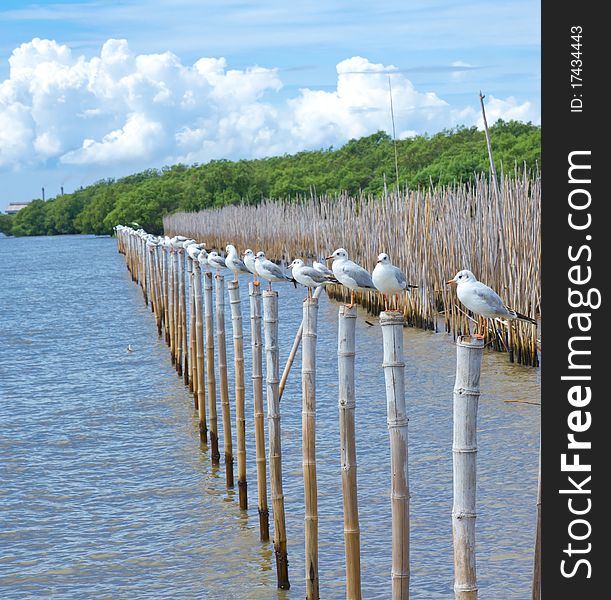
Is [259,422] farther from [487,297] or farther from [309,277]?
[309,277]

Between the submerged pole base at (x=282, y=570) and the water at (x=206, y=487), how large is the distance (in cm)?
7

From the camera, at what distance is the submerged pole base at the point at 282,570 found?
742 cm

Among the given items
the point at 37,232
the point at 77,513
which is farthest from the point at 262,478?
the point at 37,232

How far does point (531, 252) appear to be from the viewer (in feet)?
44.5

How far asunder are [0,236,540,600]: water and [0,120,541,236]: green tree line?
68.3 ft

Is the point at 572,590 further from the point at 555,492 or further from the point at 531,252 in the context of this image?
the point at 531,252

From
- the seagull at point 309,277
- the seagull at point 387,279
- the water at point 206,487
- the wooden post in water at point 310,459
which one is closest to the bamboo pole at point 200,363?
the water at point 206,487

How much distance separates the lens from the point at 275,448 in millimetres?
7699

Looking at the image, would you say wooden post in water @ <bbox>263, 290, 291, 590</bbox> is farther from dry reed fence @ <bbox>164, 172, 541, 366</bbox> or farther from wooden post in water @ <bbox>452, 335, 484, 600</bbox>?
dry reed fence @ <bbox>164, 172, 541, 366</bbox>

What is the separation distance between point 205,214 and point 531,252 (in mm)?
46403

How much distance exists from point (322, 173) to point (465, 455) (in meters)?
71.9

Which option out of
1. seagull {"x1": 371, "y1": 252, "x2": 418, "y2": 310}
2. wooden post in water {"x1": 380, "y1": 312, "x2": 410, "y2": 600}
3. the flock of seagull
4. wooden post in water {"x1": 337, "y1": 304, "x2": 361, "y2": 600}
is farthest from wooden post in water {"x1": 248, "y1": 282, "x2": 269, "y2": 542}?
wooden post in water {"x1": 380, "y1": 312, "x2": 410, "y2": 600}

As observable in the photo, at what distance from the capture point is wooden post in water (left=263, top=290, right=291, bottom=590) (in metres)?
7.46

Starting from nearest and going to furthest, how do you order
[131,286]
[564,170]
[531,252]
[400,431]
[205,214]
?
[564,170], [400,431], [531,252], [131,286], [205,214]
